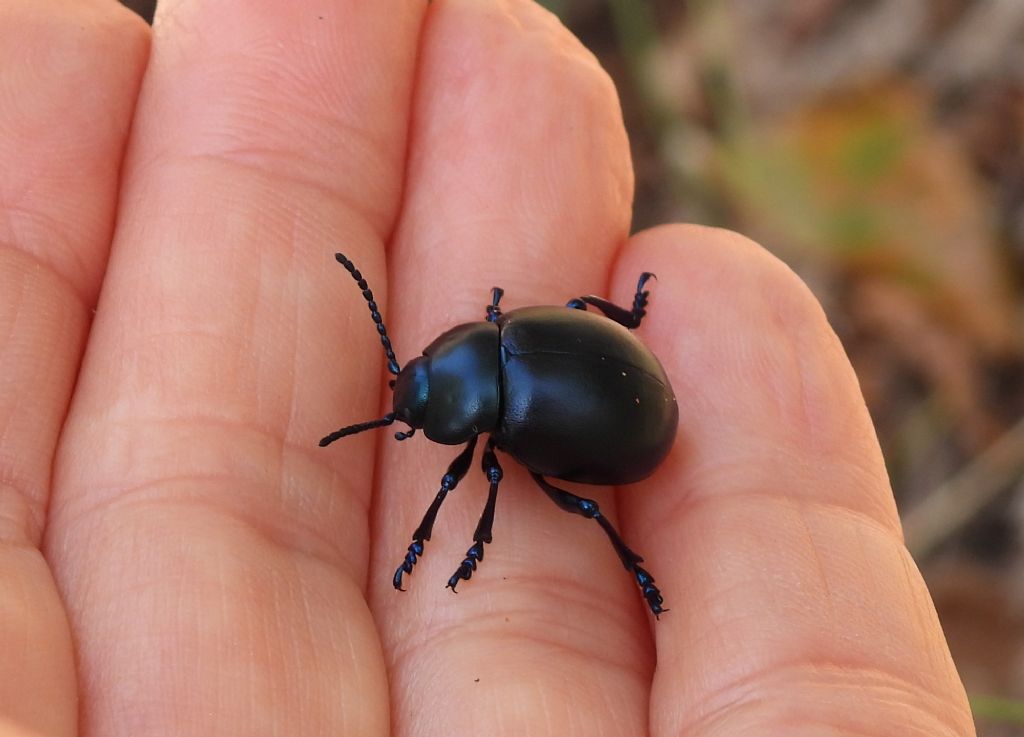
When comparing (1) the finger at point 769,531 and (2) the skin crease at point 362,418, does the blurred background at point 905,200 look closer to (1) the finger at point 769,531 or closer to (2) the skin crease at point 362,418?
(2) the skin crease at point 362,418

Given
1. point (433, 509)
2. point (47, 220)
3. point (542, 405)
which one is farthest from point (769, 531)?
point (47, 220)

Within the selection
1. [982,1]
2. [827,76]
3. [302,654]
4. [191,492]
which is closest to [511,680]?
[302,654]

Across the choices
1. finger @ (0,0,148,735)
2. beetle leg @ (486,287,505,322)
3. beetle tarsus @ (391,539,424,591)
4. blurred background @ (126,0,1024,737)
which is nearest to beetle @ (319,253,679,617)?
beetle tarsus @ (391,539,424,591)

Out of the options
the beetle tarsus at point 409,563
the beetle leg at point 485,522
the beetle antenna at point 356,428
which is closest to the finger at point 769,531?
the beetle leg at point 485,522

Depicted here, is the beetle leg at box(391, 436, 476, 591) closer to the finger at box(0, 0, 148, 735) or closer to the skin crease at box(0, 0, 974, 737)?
the skin crease at box(0, 0, 974, 737)

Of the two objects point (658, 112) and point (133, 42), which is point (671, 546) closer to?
point (133, 42)

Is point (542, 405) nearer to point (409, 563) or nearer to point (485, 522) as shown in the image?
Result: point (485, 522)
